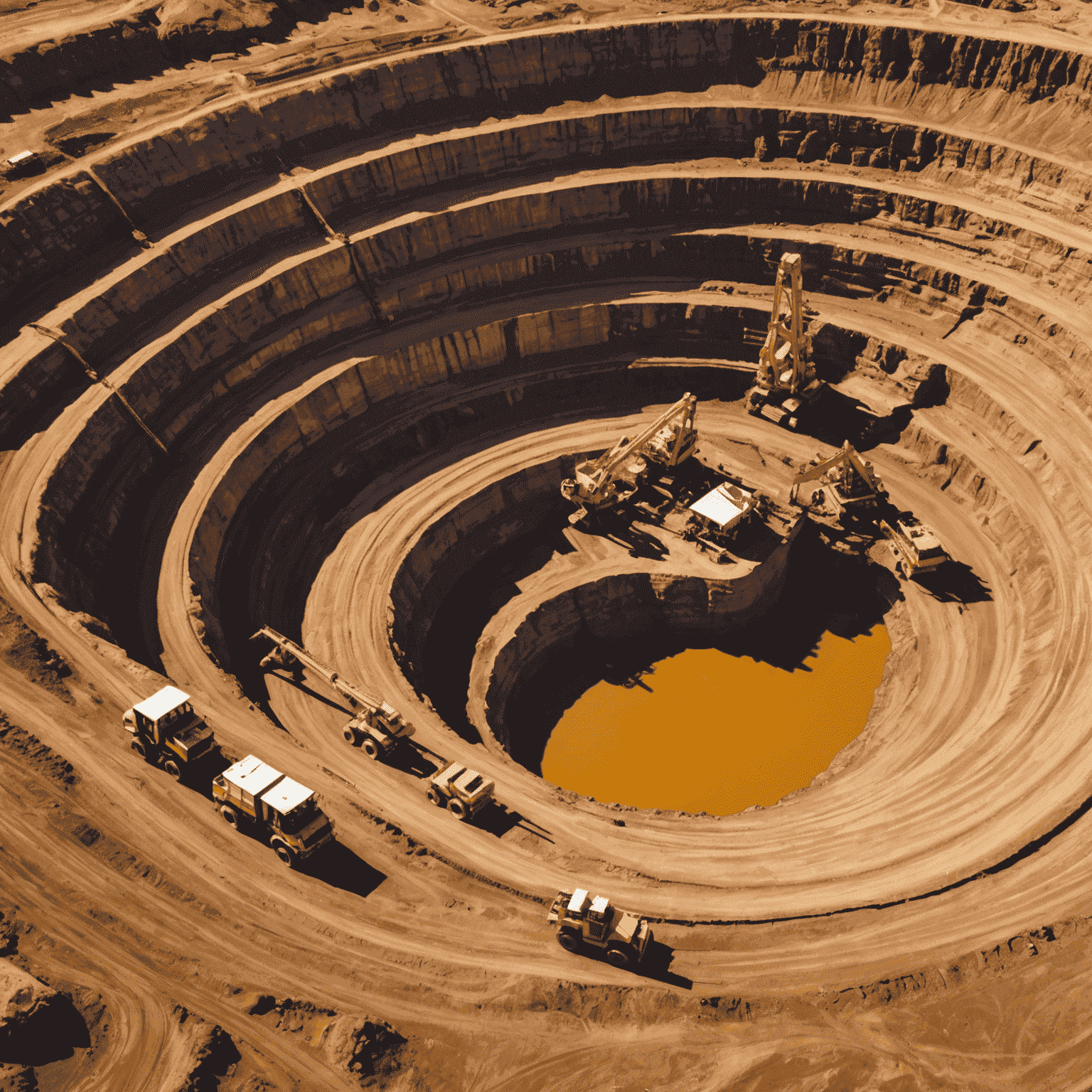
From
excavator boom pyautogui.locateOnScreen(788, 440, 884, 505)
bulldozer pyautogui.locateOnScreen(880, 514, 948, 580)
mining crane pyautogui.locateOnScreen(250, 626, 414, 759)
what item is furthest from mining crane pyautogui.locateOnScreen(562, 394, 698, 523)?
mining crane pyautogui.locateOnScreen(250, 626, 414, 759)

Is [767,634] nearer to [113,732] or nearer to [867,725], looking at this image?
[867,725]

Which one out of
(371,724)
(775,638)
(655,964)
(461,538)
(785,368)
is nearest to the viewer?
(655,964)

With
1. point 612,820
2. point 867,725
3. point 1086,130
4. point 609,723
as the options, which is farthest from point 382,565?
point 1086,130

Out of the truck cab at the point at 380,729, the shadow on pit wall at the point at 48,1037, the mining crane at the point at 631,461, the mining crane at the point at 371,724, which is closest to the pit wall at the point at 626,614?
the mining crane at the point at 631,461

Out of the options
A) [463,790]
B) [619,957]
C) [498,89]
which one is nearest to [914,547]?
[463,790]

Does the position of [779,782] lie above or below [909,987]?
above

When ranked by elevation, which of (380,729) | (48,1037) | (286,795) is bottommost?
(48,1037)

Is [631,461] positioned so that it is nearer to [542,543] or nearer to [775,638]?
[542,543]
